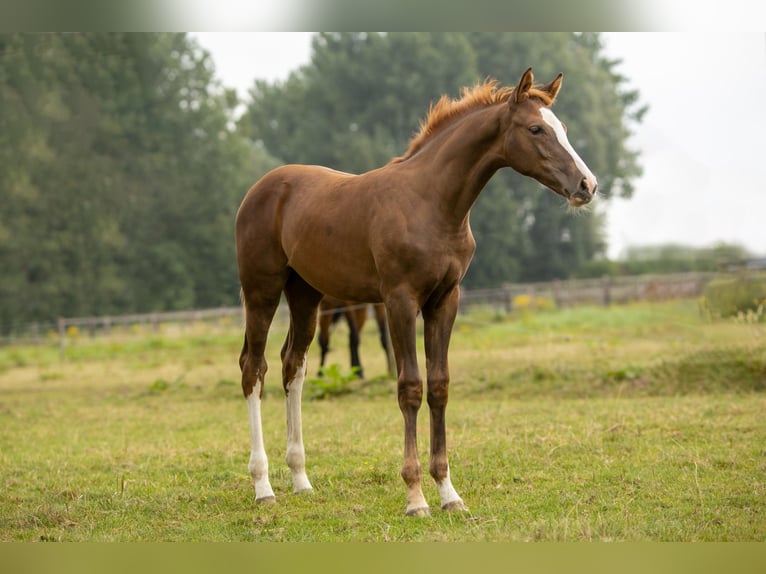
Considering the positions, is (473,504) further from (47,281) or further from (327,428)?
(47,281)

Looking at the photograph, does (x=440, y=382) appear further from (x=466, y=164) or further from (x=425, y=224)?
(x=466, y=164)

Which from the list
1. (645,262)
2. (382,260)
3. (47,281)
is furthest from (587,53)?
(382,260)

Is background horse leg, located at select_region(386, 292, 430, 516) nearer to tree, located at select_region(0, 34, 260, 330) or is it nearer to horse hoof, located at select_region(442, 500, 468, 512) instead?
horse hoof, located at select_region(442, 500, 468, 512)

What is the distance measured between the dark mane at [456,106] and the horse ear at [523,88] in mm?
222

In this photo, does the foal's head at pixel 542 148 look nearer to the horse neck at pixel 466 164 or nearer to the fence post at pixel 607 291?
the horse neck at pixel 466 164

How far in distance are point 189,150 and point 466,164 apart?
2811cm

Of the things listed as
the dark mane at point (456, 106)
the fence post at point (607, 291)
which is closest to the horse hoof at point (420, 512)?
the dark mane at point (456, 106)

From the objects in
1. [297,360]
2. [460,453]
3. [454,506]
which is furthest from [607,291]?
[454,506]

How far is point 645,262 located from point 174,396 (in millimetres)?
24616

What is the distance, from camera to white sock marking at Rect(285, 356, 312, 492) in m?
→ 5.75

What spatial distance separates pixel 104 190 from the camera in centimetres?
2967

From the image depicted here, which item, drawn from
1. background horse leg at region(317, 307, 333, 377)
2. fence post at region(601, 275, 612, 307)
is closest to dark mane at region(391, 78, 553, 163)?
background horse leg at region(317, 307, 333, 377)

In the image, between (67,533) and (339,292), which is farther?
(339,292)

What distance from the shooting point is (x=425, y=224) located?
495 centimetres
